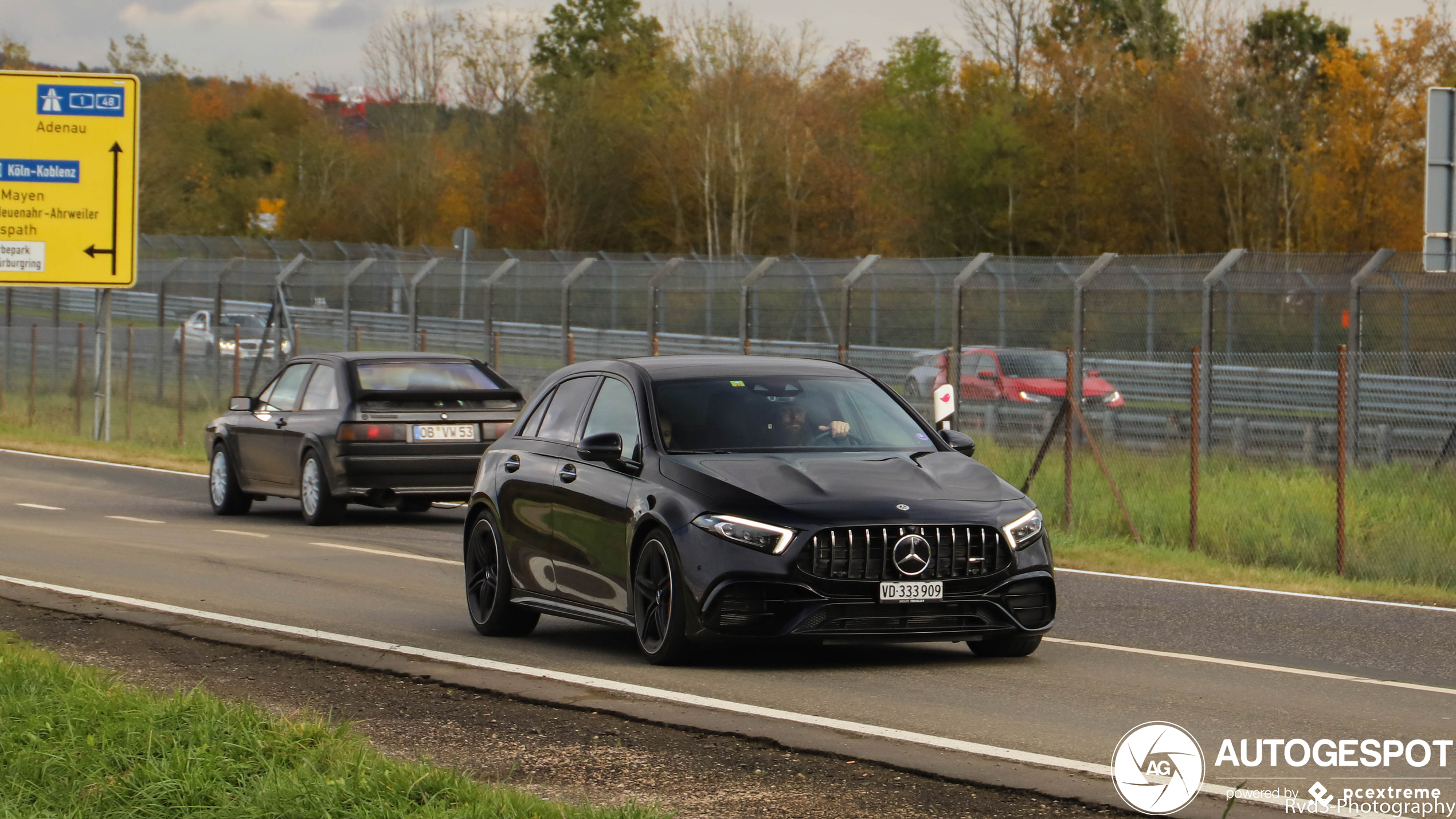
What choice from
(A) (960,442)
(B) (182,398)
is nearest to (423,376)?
(A) (960,442)

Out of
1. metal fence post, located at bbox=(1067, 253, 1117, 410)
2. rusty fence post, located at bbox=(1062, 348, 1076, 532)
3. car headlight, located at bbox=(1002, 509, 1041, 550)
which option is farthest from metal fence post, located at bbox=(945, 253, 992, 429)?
car headlight, located at bbox=(1002, 509, 1041, 550)

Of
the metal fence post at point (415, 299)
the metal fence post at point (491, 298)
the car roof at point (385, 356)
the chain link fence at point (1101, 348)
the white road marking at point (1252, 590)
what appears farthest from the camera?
the metal fence post at point (415, 299)

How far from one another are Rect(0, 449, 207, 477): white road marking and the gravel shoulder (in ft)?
53.9

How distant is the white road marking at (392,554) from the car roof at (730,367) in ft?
15.6

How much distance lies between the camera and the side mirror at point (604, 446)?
9.33m

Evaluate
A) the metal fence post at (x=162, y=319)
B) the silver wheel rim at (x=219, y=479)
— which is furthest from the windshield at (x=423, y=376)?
the metal fence post at (x=162, y=319)

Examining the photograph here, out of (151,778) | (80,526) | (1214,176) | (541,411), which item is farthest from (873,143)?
(151,778)

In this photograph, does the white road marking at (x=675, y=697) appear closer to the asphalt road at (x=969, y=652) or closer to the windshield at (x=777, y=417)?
the asphalt road at (x=969, y=652)

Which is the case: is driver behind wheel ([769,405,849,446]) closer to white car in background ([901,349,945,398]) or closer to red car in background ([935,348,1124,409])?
red car in background ([935,348,1124,409])

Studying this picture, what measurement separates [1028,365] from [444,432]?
7731mm

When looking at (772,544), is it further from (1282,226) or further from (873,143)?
(873,143)

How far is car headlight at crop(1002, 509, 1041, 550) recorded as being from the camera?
879cm

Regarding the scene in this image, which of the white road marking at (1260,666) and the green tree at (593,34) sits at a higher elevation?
the green tree at (593,34)

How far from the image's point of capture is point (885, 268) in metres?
24.1
